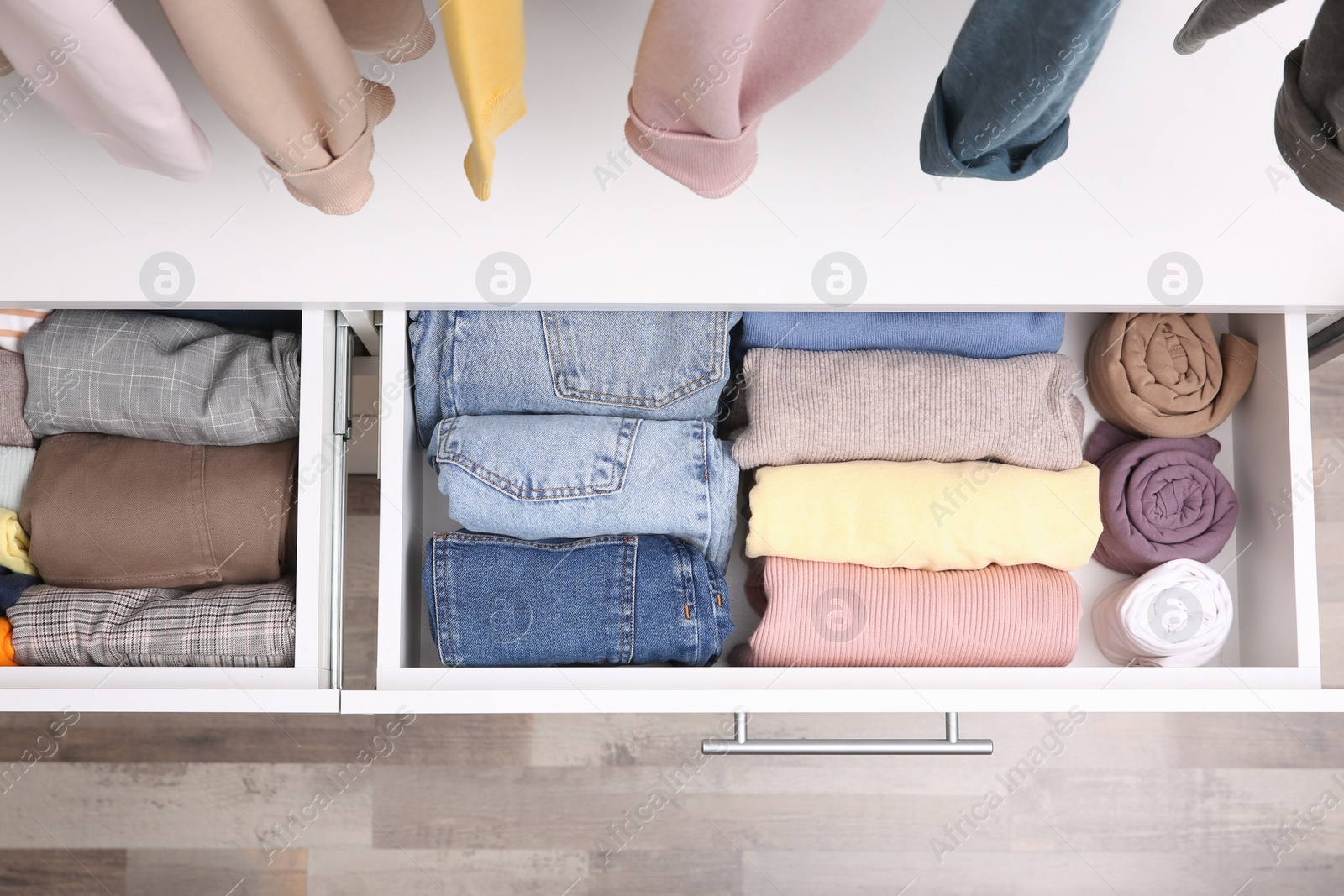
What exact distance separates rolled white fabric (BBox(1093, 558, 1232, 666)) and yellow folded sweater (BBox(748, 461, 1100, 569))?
4.1 inches

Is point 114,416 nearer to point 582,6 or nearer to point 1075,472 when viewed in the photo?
point 582,6

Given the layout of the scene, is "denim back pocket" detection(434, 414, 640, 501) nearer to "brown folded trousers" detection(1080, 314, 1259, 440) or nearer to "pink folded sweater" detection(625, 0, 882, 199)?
"pink folded sweater" detection(625, 0, 882, 199)

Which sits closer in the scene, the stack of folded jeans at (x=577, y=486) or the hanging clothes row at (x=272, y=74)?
the hanging clothes row at (x=272, y=74)

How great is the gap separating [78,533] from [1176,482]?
107cm

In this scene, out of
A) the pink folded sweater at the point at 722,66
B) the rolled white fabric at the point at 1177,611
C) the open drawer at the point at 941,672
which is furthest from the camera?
the rolled white fabric at the point at 1177,611

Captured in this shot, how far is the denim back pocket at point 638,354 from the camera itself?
801 mm

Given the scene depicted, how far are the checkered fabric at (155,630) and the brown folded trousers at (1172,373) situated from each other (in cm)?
83

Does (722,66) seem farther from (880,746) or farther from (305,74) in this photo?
(880,746)

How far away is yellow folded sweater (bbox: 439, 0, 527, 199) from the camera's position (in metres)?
0.43

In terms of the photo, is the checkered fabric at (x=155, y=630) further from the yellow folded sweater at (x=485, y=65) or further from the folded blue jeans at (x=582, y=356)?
the yellow folded sweater at (x=485, y=65)

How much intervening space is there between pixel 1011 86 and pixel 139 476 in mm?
811

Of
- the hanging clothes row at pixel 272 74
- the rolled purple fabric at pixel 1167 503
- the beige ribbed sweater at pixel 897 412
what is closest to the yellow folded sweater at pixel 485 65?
the hanging clothes row at pixel 272 74

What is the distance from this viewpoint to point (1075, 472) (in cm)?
82

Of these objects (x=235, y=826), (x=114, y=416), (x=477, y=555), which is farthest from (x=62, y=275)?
(x=235, y=826)
